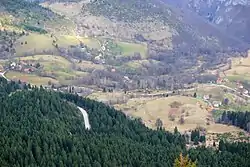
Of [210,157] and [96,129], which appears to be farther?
[96,129]

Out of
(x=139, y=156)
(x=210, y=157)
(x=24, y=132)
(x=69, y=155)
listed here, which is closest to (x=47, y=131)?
(x=24, y=132)

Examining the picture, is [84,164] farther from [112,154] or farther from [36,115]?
[36,115]

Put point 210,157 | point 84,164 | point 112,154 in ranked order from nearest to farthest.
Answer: point 84,164, point 112,154, point 210,157

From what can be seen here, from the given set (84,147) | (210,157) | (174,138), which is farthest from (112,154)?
(174,138)

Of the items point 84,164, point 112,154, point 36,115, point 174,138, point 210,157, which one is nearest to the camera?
point 84,164

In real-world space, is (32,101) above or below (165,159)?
above

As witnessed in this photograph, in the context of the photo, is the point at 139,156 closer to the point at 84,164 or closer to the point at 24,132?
the point at 84,164
